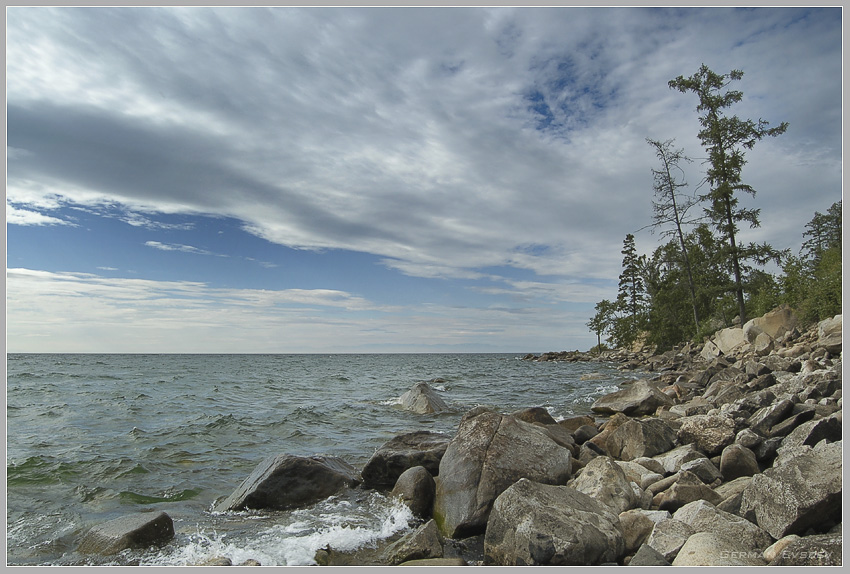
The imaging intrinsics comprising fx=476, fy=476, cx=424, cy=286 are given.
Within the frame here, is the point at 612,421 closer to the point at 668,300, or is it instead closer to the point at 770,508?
the point at 770,508

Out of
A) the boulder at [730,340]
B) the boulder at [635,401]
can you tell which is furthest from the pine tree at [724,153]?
the boulder at [635,401]

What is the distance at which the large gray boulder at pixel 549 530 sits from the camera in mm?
4828

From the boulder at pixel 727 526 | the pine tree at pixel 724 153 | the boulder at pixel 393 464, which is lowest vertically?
the boulder at pixel 393 464

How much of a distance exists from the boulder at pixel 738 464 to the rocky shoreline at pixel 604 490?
0.02m

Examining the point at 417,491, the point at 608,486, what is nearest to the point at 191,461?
the point at 417,491

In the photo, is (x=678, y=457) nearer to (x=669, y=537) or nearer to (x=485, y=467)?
(x=669, y=537)

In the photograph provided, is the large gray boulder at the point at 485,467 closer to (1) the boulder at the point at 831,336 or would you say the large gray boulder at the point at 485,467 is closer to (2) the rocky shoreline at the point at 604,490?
(2) the rocky shoreline at the point at 604,490

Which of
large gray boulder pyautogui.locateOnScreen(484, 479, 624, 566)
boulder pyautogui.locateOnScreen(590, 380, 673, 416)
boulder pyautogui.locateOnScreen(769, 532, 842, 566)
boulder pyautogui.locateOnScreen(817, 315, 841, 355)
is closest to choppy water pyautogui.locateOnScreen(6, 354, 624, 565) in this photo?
boulder pyautogui.locateOnScreen(590, 380, 673, 416)

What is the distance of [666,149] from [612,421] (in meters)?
26.0

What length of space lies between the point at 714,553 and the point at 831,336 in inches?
571

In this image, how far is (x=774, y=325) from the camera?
76.7 feet

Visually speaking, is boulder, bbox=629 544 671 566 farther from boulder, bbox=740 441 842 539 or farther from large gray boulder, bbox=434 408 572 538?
large gray boulder, bbox=434 408 572 538

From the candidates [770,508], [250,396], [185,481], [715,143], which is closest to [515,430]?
[770,508]

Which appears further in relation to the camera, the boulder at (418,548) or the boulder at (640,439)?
the boulder at (640,439)
